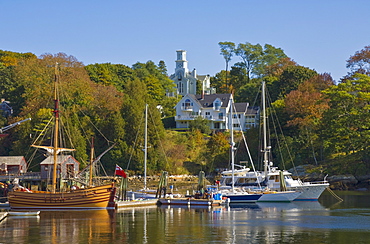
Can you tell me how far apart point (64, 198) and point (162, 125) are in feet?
144

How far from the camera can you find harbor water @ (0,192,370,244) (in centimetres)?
3450

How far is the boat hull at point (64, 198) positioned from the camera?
1970 inches

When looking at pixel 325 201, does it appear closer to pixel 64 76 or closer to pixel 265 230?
pixel 265 230

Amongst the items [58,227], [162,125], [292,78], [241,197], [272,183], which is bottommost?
[58,227]

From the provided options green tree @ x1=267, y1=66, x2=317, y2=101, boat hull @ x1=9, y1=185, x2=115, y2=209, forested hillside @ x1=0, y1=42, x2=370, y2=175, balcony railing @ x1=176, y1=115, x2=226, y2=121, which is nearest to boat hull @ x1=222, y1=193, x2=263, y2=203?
boat hull @ x1=9, y1=185, x2=115, y2=209

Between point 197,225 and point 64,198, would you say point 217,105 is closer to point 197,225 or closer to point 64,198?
Answer: point 64,198

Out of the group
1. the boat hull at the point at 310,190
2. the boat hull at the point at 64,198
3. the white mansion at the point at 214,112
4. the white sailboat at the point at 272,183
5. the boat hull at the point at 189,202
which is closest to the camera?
the boat hull at the point at 64,198

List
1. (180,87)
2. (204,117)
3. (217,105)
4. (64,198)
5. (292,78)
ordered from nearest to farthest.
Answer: (64,198)
(292,78)
(204,117)
(217,105)
(180,87)

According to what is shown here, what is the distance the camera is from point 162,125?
305ft

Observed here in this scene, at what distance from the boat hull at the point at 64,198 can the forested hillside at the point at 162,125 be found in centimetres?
2675

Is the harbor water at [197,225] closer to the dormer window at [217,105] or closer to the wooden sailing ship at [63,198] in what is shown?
the wooden sailing ship at [63,198]

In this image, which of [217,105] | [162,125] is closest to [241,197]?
[162,125]

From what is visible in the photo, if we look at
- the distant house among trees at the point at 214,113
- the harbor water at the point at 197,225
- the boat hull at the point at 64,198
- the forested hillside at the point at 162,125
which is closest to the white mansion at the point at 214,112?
the distant house among trees at the point at 214,113

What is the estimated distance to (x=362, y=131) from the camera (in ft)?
268
